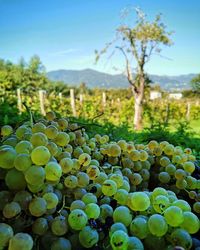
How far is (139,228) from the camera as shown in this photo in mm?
477

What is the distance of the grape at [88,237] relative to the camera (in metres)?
0.46

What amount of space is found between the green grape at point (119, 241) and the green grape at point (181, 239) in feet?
0.25

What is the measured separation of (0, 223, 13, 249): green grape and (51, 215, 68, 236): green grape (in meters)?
0.07

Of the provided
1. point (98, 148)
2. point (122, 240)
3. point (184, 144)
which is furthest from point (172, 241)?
point (184, 144)

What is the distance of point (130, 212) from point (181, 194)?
28 cm

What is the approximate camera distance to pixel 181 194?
2.51ft

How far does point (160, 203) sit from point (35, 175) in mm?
208

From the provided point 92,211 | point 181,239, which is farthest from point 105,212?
point 181,239

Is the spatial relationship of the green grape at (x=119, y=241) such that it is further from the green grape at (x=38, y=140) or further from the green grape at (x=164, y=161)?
the green grape at (x=164, y=161)

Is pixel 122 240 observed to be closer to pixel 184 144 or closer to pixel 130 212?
pixel 130 212

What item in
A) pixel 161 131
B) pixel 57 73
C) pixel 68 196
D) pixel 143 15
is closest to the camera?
pixel 68 196

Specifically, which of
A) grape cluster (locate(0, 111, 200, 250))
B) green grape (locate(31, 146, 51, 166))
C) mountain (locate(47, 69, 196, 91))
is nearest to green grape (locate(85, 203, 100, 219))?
grape cluster (locate(0, 111, 200, 250))

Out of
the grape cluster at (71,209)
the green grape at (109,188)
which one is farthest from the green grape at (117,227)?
the green grape at (109,188)

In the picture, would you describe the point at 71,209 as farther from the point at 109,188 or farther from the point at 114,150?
the point at 114,150
